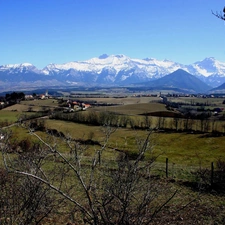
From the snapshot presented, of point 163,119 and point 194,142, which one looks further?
point 163,119

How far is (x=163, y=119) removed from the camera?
2494 inches

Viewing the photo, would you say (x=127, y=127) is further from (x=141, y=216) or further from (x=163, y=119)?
(x=141, y=216)

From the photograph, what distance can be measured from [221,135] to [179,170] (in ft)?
126

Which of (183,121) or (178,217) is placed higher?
(178,217)

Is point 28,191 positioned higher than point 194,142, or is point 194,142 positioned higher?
point 28,191

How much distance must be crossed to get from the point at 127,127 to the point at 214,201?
158 feet

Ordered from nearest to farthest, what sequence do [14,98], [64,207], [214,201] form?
[64,207] < [214,201] < [14,98]

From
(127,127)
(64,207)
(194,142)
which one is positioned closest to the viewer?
(64,207)

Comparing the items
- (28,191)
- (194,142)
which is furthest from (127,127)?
(28,191)

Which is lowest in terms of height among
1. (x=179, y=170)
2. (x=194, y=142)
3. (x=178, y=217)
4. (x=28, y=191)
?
(x=194, y=142)

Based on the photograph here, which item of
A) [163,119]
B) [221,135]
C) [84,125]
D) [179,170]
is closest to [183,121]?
[163,119]

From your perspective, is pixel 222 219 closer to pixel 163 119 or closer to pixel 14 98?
pixel 163 119

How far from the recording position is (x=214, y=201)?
11406 mm

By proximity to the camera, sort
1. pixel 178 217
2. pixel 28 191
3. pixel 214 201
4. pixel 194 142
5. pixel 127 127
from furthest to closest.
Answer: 1. pixel 127 127
2. pixel 194 142
3. pixel 214 201
4. pixel 178 217
5. pixel 28 191
